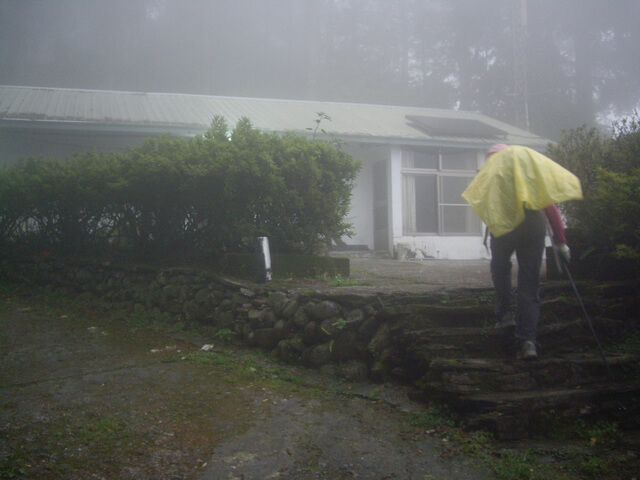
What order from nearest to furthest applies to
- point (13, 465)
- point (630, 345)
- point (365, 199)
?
point (13, 465) → point (630, 345) → point (365, 199)

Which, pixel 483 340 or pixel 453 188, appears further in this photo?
pixel 453 188

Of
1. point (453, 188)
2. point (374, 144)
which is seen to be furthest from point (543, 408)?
point (453, 188)

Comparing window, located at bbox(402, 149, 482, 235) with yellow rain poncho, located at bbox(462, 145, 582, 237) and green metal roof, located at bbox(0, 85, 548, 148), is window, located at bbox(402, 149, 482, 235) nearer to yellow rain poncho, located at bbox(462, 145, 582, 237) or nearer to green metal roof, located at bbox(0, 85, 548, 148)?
green metal roof, located at bbox(0, 85, 548, 148)

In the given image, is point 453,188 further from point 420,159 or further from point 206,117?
point 206,117

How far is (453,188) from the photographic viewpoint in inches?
544

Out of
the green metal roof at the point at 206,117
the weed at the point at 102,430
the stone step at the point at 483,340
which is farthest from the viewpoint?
the green metal roof at the point at 206,117

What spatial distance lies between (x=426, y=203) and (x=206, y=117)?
19.0ft

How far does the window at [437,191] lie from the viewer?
43.5ft

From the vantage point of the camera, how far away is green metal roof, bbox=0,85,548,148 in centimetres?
1134

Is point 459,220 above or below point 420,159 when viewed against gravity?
below

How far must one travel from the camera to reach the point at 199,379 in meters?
4.85

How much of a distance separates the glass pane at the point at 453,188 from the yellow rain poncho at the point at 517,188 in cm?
955

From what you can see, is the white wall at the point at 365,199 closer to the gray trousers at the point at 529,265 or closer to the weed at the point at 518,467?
the gray trousers at the point at 529,265

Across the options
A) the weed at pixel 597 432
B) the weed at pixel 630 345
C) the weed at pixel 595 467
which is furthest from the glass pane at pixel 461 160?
the weed at pixel 595 467
